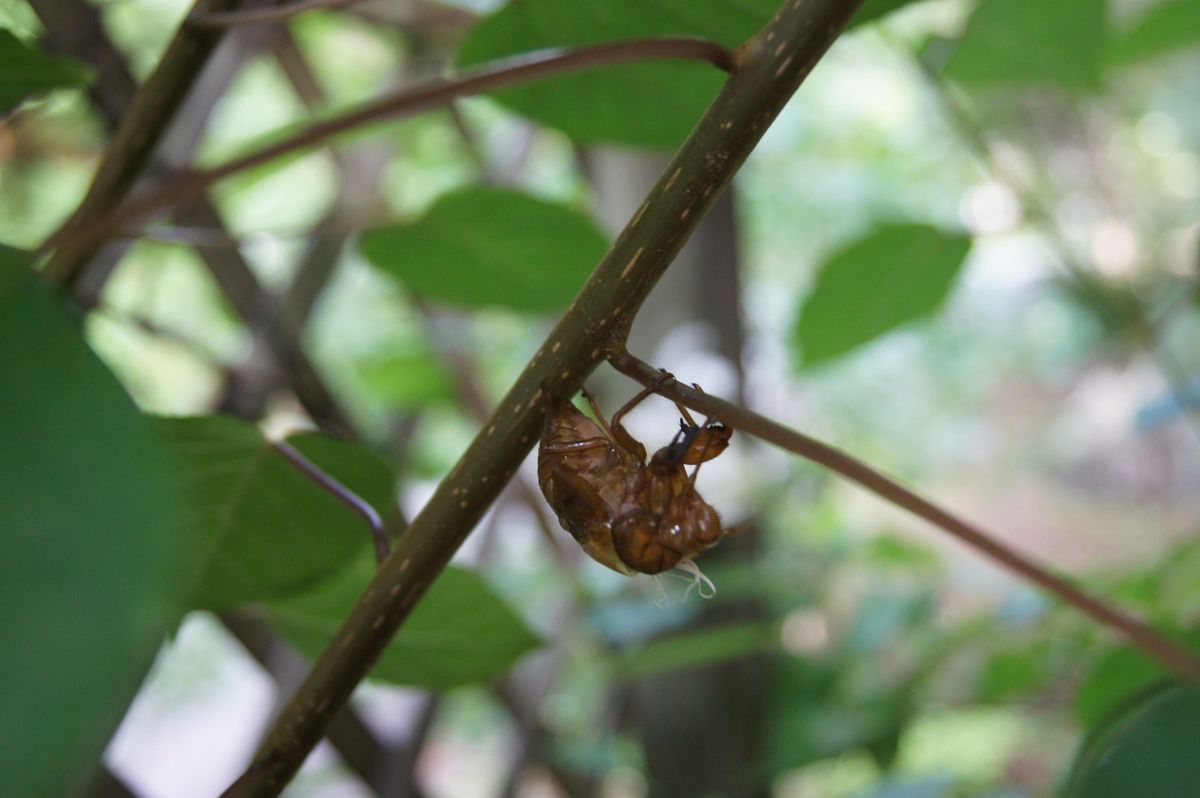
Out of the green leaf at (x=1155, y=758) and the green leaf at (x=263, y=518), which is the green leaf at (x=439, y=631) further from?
the green leaf at (x=1155, y=758)

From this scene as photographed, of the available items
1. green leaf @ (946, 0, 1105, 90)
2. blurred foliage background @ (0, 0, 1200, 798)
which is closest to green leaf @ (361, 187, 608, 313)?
blurred foliage background @ (0, 0, 1200, 798)

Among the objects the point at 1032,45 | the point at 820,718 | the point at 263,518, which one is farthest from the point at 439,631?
the point at 820,718

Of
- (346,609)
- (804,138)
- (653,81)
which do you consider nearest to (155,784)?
(346,609)

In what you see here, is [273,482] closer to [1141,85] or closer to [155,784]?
[155,784]

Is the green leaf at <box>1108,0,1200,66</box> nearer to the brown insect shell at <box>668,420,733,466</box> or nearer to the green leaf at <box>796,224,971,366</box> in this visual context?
the green leaf at <box>796,224,971,366</box>

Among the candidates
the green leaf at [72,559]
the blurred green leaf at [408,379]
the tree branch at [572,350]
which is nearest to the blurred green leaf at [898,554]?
the blurred green leaf at [408,379]

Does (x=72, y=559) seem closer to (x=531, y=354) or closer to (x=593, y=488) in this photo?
(x=593, y=488)
